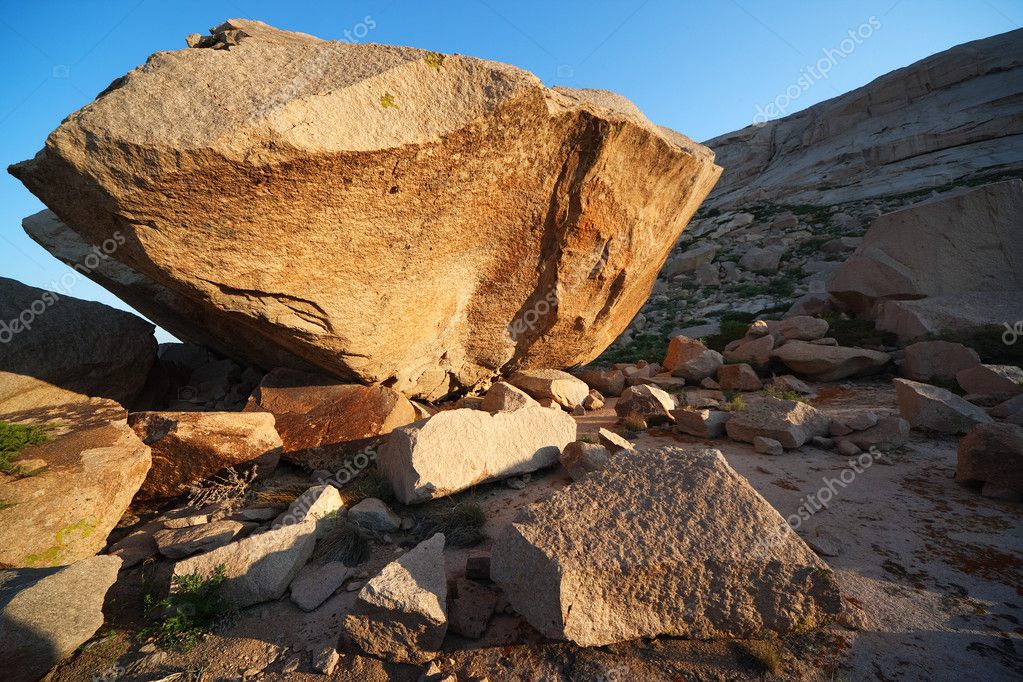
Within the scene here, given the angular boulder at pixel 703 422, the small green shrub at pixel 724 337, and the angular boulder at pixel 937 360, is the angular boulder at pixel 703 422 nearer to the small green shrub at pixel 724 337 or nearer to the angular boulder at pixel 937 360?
the angular boulder at pixel 937 360

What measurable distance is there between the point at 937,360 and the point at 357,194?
8.20 meters

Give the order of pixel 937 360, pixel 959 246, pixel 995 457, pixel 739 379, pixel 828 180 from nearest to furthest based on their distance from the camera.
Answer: pixel 995 457, pixel 937 360, pixel 739 379, pixel 959 246, pixel 828 180

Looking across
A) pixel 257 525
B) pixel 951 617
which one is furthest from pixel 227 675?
pixel 951 617

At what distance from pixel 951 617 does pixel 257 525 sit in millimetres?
4293

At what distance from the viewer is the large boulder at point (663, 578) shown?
2225 mm

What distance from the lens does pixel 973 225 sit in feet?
28.5

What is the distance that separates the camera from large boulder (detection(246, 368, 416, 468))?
446 centimetres

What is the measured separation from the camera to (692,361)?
311 inches

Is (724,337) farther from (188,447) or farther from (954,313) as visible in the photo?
(188,447)

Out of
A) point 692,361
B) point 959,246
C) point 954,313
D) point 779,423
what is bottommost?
point 779,423

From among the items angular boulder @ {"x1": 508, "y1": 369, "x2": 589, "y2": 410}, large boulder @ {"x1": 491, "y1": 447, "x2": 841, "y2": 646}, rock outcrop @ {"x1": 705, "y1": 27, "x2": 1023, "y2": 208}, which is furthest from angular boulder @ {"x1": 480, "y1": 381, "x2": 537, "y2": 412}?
rock outcrop @ {"x1": 705, "y1": 27, "x2": 1023, "y2": 208}

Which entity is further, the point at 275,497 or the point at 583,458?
the point at 583,458

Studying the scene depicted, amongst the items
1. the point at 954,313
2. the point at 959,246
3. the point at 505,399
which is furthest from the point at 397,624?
the point at 959,246

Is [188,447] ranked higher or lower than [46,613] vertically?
higher
